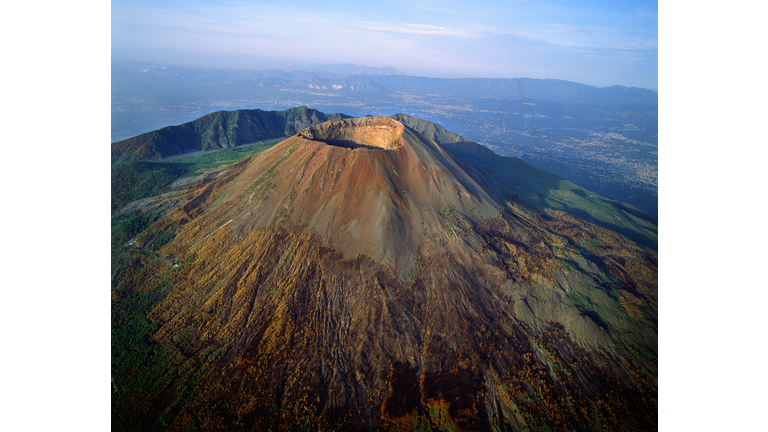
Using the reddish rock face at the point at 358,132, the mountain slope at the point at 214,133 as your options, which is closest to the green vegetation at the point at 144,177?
the mountain slope at the point at 214,133

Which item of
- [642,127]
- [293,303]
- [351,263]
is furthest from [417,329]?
[642,127]

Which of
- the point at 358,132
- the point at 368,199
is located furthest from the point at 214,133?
the point at 368,199

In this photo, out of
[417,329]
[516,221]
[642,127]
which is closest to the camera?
[417,329]

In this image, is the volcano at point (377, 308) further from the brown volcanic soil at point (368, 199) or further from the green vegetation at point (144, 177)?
the green vegetation at point (144, 177)

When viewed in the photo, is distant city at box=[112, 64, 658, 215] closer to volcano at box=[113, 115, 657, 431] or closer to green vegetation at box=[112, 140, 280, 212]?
green vegetation at box=[112, 140, 280, 212]

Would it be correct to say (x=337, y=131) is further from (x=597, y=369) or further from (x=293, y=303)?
(x=597, y=369)

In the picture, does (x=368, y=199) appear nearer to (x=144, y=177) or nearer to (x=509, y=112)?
(x=144, y=177)
